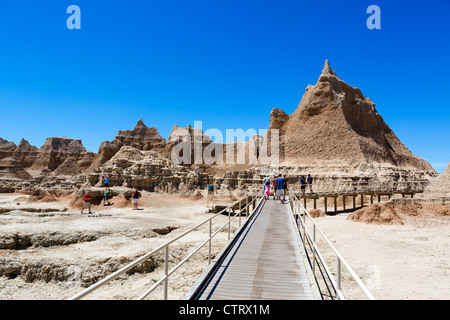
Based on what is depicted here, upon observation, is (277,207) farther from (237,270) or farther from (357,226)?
(237,270)

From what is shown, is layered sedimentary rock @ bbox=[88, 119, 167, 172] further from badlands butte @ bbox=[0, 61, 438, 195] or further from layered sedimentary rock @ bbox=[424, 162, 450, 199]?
layered sedimentary rock @ bbox=[424, 162, 450, 199]

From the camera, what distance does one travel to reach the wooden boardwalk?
5.19 meters

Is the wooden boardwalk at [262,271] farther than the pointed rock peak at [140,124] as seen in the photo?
No

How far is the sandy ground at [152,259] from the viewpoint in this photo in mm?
8938

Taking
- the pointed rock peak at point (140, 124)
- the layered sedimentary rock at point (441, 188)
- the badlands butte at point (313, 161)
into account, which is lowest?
the layered sedimentary rock at point (441, 188)

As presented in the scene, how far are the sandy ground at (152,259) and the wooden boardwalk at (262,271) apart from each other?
2231 millimetres

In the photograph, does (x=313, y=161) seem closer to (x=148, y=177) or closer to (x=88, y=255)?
(x=148, y=177)

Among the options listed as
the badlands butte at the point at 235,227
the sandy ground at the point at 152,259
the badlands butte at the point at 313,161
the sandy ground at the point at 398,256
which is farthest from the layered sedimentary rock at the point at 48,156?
the sandy ground at the point at 398,256

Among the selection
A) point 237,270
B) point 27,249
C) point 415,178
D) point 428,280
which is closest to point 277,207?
point 428,280

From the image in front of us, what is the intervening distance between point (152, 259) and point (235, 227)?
6412mm

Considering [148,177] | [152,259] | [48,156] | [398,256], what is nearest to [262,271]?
[152,259]

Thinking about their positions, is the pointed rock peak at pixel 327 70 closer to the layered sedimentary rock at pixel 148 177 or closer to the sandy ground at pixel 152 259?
the layered sedimentary rock at pixel 148 177

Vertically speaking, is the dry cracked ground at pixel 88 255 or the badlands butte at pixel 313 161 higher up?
the badlands butte at pixel 313 161
